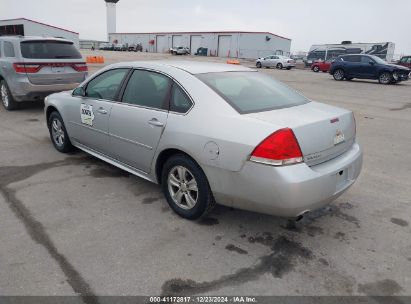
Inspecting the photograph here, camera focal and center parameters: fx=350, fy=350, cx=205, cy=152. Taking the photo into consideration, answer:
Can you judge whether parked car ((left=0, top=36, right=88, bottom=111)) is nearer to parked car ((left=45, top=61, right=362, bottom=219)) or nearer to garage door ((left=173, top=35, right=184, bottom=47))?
parked car ((left=45, top=61, right=362, bottom=219))

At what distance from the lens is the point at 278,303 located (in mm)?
2451

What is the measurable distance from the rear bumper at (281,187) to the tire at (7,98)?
7.35 meters

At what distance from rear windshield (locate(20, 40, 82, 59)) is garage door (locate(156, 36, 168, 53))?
63.8 metres

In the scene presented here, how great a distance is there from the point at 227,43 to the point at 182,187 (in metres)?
57.7

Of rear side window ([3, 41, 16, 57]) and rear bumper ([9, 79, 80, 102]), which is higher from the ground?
→ rear side window ([3, 41, 16, 57])

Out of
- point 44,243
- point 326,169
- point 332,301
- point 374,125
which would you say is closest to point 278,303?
point 332,301

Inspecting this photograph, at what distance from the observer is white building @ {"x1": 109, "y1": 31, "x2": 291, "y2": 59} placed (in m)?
56.0

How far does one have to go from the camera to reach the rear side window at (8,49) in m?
7.94

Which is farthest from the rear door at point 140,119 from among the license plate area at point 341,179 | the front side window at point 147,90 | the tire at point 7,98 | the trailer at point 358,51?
the trailer at point 358,51

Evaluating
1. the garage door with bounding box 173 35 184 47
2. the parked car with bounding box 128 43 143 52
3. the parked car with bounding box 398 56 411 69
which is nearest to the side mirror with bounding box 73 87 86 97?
the parked car with bounding box 398 56 411 69

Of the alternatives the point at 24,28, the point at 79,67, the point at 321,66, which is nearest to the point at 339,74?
the point at 321,66

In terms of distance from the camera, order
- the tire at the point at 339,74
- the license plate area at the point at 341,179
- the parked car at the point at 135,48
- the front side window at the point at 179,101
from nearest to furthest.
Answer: the license plate area at the point at 341,179 < the front side window at the point at 179,101 < the tire at the point at 339,74 < the parked car at the point at 135,48

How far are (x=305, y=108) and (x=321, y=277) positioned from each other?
164 cm

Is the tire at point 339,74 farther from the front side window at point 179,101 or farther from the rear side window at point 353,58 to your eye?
the front side window at point 179,101
